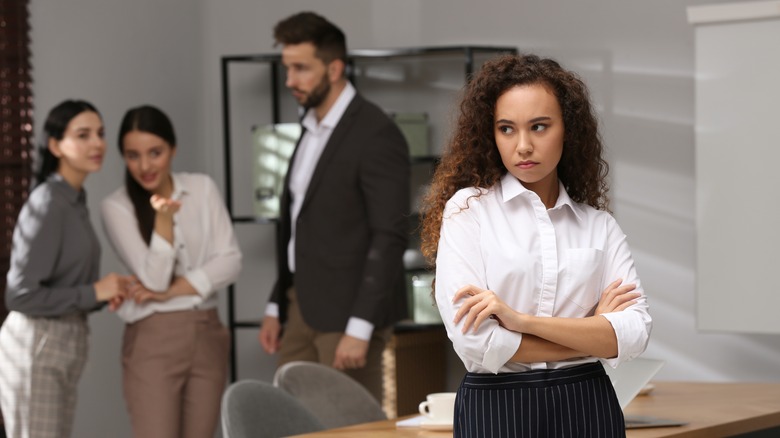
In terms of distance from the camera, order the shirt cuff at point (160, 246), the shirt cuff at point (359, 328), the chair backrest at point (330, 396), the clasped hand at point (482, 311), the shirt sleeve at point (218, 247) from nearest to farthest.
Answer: the clasped hand at point (482, 311), the chair backrest at point (330, 396), the shirt cuff at point (359, 328), the shirt cuff at point (160, 246), the shirt sleeve at point (218, 247)

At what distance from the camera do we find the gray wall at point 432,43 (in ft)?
15.5

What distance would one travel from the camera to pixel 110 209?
393 centimetres

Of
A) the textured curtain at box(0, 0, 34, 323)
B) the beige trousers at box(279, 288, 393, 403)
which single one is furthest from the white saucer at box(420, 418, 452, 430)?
the textured curtain at box(0, 0, 34, 323)

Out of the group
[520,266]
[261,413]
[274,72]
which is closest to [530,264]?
[520,266]

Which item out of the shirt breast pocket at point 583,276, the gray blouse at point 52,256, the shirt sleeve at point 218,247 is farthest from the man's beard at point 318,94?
the shirt breast pocket at point 583,276

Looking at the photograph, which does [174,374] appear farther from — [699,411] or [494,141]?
[494,141]

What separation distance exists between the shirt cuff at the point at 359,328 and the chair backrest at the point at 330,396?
48cm

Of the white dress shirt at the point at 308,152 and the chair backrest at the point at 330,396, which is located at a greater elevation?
the white dress shirt at the point at 308,152

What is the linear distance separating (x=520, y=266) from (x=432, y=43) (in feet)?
12.3

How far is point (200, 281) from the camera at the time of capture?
391 cm

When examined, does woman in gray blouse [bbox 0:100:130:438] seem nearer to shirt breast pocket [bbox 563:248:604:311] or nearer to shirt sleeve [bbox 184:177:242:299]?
shirt sleeve [bbox 184:177:242:299]

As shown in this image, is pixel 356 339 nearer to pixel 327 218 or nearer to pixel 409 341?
pixel 327 218

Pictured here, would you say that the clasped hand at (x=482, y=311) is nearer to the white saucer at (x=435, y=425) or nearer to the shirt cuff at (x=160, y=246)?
the white saucer at (x=435, y=425)

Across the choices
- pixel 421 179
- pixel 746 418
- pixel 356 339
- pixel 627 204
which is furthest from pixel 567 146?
pixel 421 179
